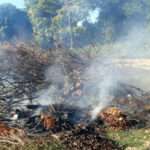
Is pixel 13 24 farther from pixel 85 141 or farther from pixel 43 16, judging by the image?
pixel 85 141

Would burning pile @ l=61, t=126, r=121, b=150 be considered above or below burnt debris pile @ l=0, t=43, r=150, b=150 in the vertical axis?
below

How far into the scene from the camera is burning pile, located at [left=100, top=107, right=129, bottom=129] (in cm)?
979

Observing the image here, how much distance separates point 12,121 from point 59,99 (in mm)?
2332

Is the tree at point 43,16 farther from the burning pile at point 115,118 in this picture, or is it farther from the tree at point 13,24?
the burning pile at point 115,118

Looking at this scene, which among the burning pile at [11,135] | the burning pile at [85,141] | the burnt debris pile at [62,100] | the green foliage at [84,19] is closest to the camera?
the burning pile at [85,141]

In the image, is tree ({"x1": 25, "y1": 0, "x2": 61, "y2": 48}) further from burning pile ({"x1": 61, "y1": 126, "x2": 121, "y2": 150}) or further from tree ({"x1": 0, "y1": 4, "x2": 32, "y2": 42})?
burning pile ({"x1": 61, "y1": 126, "x2": 121, "y2": 150})

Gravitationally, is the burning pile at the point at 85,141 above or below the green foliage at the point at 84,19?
below

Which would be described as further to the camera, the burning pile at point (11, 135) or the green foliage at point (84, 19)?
the green foliage at point (84, 19)

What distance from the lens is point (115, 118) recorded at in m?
9.93

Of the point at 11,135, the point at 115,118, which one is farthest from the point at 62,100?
the point at 11,135

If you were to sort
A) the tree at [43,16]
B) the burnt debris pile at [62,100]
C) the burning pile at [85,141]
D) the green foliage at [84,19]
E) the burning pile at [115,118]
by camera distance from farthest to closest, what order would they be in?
1. the tree at [43,16]
2. the green foliage at [84,19]
3. the burning pile at [115,118]
4. the burnt debris pile at [62,100]
5. the burning pile at [85,141]

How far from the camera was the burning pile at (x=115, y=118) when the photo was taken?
386 inches

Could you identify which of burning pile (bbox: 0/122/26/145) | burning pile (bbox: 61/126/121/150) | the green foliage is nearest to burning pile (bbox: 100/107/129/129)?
burning pile (bbox: 61/126/121/150)

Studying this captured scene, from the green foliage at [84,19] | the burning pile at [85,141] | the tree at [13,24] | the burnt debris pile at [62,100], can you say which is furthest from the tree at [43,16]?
the burning pile at [85,141]
